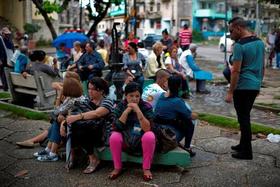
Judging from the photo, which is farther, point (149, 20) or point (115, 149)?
point (149, 20)

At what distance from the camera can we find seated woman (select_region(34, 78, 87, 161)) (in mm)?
5707

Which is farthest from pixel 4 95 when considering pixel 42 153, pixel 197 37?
pixel 197 37

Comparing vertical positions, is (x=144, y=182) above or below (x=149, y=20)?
below

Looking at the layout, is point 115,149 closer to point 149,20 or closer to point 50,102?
point 50,102

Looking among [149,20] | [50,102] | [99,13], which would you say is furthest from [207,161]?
[149,20]

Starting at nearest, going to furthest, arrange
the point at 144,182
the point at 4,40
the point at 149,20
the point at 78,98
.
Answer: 1. the point at 144,182
2. the point at 78,98
3. the point at 4,40
4. the point at 149,20

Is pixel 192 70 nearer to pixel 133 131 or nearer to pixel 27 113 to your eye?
A: pixel 27 113

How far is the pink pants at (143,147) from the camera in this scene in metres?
5.07

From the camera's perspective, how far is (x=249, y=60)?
5.68 meters

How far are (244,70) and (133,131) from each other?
1.67 m

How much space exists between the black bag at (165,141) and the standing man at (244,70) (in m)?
0.93

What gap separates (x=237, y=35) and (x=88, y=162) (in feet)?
8.20

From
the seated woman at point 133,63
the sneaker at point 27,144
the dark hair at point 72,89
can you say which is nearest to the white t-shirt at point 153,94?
the dark hair at point 72,89

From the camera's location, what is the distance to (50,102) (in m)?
9.19
